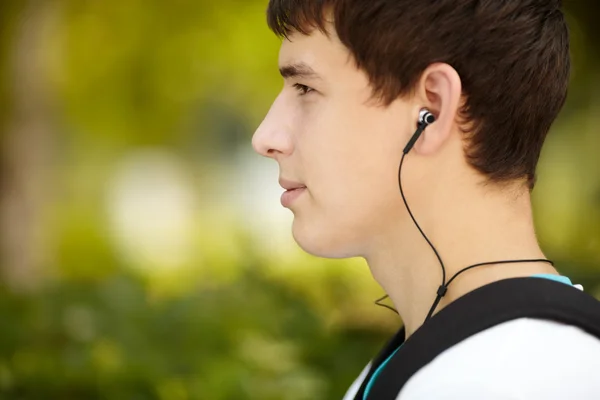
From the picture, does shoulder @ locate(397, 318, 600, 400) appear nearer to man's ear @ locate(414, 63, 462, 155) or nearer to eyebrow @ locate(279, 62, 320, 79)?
man's ear @ locate(414, 63, 462, 155)

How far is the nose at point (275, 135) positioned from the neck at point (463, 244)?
0.99 ft

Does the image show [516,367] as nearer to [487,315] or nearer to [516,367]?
[516,367]

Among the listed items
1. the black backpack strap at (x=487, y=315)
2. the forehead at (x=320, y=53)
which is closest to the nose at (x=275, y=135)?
the forehead at (x=320, y=53)

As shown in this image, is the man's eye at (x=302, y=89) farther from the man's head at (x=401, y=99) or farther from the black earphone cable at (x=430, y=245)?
the black earphone cable at (x=430, y=245)

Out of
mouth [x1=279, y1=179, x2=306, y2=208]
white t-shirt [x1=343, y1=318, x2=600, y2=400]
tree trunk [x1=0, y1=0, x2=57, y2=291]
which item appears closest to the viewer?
white t-shirt [x1=343, y1=318, x2=600, y2=400]

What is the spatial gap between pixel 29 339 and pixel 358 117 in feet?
8.86

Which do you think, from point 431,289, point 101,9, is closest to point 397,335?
point 431,289

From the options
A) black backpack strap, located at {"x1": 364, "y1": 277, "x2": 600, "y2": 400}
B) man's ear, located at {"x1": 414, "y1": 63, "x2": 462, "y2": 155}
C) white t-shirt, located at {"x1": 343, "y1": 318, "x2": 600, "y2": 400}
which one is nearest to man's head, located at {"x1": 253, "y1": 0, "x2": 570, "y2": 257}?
man's ear, located at {"x1": 414, "y1": 63, "x2": 462, "y2": 155}

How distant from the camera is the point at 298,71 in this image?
194cm

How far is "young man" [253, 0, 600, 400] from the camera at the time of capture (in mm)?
1797

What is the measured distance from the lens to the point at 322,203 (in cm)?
192

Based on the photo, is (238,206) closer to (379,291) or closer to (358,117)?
(379,291)

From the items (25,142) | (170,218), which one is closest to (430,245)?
(25,142)

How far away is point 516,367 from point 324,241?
0.57 metres
